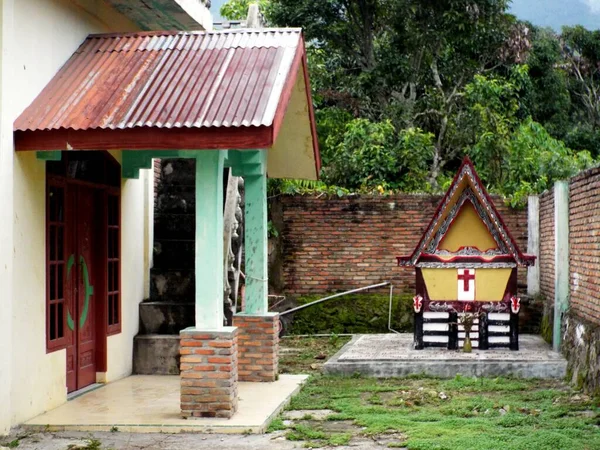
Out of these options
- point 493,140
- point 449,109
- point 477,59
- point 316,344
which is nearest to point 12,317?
point 316,344

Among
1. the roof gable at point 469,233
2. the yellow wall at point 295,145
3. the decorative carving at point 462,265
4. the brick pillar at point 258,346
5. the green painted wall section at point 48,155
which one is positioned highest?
the yellow wall at point 295,145

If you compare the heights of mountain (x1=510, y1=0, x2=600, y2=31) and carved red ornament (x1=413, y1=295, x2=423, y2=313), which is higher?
mountain (x1=510, y1=0, x2=600, y2=31)

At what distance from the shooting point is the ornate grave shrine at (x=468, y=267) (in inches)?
471

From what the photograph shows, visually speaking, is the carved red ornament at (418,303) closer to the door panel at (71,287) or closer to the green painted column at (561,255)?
the green painted column at (561,255)

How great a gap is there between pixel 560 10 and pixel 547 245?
102 metres

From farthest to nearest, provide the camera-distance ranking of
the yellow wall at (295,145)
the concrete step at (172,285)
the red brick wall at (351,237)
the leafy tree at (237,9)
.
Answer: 1. the leafy tree at (237,9)
2. the red brick wall at (351,237)
3. the concrete step at (172,285)
4. the yellow wall at (295,145)

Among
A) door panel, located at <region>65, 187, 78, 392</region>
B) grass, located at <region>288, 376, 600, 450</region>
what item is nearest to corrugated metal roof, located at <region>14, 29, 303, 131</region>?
door panel, located at <region>65, 187, 78, 392</region>

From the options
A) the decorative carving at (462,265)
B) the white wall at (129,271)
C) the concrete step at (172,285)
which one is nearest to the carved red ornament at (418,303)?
the decorative carving at (462,265)

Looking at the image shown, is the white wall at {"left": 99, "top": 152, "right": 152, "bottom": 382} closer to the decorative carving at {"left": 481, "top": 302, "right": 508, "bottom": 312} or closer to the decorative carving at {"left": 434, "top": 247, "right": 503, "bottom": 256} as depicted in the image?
the decorative carving at {"left": 434, "top": 247, "right": 503, "bottom": 256}

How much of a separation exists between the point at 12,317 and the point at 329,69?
591 inches

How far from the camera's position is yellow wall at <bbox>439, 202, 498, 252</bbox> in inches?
477

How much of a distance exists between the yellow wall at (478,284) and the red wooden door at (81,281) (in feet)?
14.9

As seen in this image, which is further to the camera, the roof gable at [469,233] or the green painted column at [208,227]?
the roof gable at [469,233]

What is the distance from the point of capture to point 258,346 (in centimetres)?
1024
